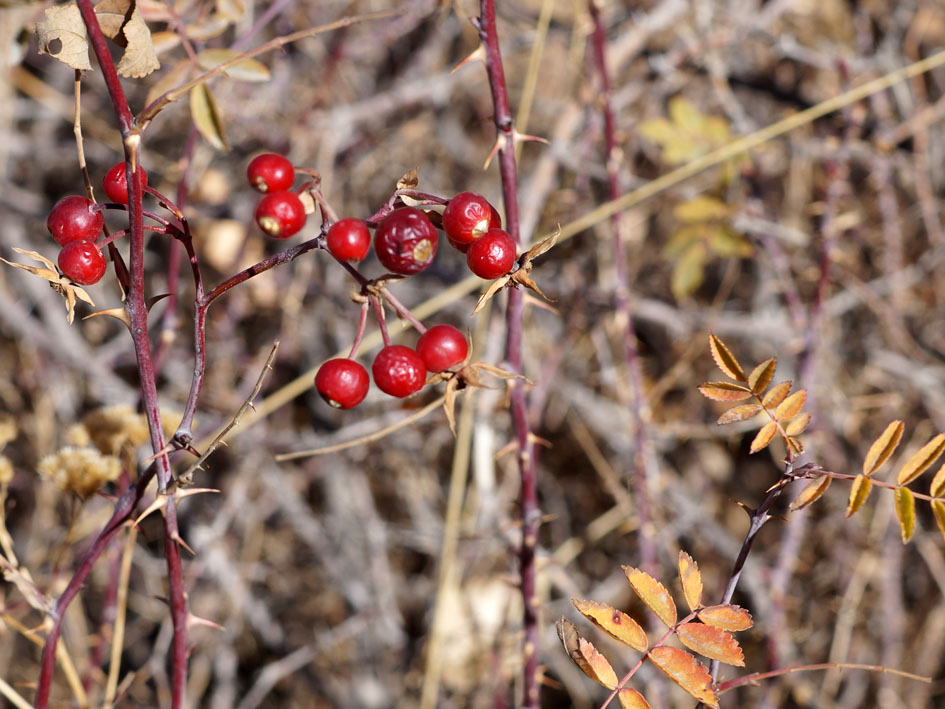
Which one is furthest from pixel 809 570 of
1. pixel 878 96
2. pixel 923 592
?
pixel 878 96

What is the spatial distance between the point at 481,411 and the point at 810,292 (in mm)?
1222

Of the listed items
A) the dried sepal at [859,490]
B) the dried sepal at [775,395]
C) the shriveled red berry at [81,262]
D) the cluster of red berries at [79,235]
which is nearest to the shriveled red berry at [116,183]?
the cluster of red berries at [79,235]

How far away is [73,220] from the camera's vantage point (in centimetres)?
82

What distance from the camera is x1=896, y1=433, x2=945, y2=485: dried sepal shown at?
0.96 m

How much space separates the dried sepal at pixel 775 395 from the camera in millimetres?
963

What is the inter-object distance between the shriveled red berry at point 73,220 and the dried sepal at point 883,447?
985 millimetres

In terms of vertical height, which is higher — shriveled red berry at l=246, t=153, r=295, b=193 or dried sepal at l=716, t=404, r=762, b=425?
shriveled red berry at l=246, t=153, r=295, b=193

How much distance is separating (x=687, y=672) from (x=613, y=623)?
0.10 meters

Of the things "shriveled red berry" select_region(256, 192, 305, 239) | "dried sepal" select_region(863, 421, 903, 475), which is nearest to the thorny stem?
"shriveled red berry" select_region(256, 192, 305, 239)

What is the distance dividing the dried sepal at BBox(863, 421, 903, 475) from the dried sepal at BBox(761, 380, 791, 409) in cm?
13

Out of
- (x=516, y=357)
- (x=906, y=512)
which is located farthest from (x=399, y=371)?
(x=906, y=512)

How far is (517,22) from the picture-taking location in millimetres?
2574

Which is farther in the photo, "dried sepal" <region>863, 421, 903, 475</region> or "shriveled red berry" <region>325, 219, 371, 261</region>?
"dried sepal" <region>863, 421, 903, 475</region>

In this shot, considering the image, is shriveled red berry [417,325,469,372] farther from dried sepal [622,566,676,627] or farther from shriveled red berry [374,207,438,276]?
dried sepal [622,566,676,627]
